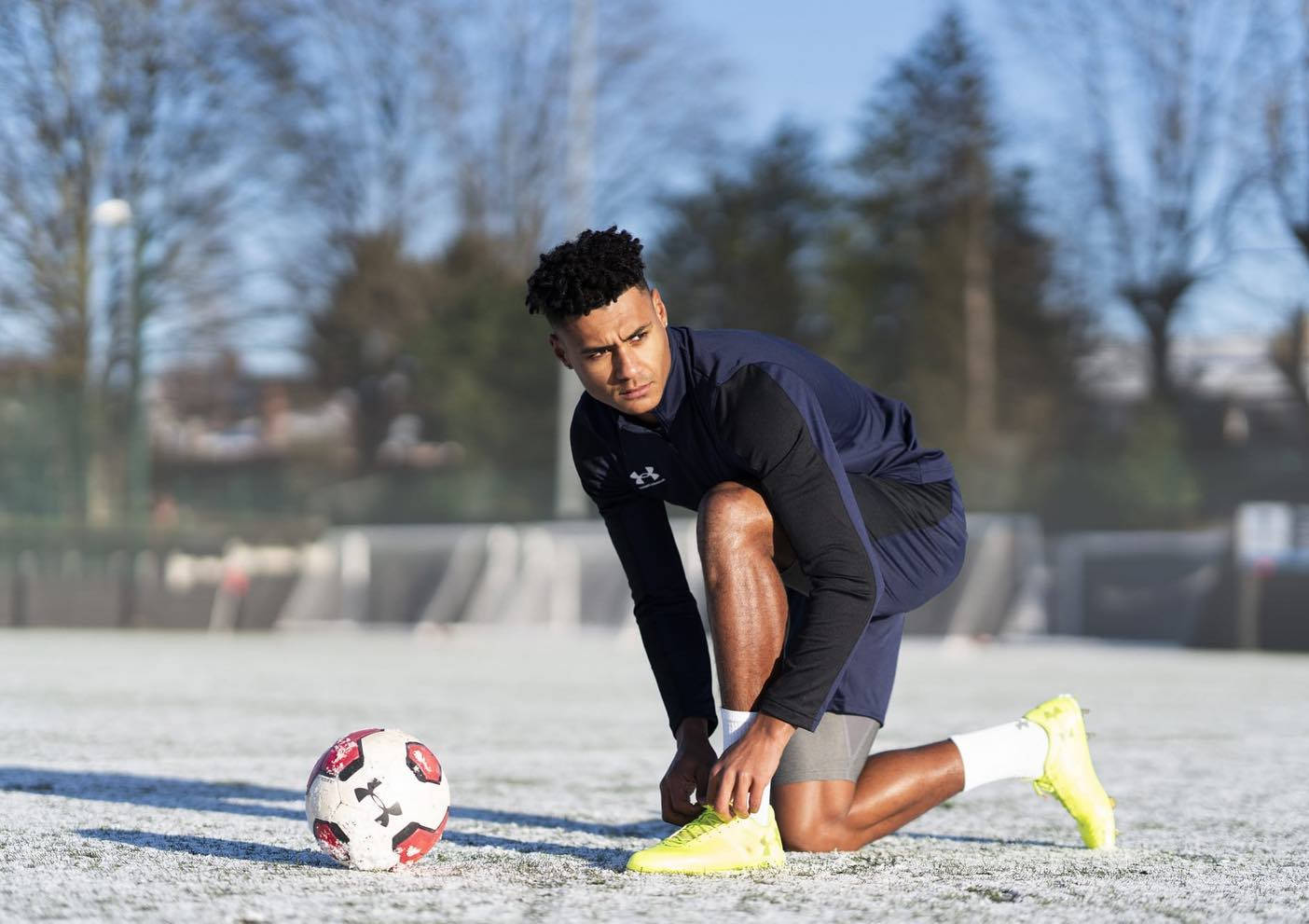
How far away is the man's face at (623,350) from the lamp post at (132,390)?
14.9 meters

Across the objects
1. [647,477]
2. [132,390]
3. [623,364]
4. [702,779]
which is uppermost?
[132,390]

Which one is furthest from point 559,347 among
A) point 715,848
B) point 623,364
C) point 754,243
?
point 754,243

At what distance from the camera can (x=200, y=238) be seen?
77.6 ft

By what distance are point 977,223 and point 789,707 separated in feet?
99.0

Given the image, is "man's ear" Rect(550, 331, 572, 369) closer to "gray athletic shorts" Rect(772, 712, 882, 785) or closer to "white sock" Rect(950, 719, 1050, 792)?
"gray athletic shorts" Rect(772, 712, 882, 785)

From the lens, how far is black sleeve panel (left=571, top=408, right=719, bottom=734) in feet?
12.4

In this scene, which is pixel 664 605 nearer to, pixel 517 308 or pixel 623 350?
pixel 623 350

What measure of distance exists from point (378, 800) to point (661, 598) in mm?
857

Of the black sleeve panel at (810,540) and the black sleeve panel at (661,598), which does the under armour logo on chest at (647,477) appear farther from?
the black sleeve panel at (810,540)

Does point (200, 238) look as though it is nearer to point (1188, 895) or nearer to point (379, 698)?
point (379, 698)

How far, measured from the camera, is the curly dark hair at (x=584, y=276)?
3.25 m

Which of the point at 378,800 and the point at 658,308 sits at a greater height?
the point at 658,308

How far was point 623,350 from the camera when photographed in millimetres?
3293

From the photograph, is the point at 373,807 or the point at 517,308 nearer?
the point at 373,807
